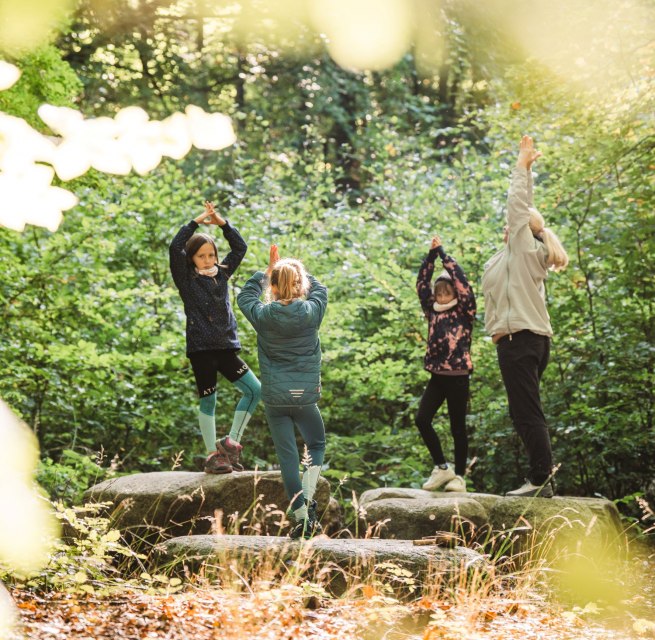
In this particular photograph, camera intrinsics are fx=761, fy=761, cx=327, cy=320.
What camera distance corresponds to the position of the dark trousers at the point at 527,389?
554 centimetres

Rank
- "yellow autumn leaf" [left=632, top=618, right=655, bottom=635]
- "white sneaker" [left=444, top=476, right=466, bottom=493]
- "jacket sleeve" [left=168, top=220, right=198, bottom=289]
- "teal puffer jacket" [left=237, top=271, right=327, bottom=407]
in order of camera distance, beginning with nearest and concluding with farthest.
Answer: "yellow autumn leaf" [left=632, top=618, right=655, bottom=635] < "teal puffer jacket" [left=237, top=271, right=327, bottom=407] < "jacket sleeve" [left=168, top=220, right=198, bottom=289] < "white sneaker" [left=444, top=476, right=466, bottom=493]

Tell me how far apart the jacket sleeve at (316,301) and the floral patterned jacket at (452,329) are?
1450 mm

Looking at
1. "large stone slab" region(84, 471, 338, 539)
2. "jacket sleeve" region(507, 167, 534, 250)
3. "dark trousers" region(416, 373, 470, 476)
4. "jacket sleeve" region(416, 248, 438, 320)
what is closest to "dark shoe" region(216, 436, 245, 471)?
"large stone slab" region(84, 471, 338, 539)

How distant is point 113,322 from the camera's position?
29.7 feet

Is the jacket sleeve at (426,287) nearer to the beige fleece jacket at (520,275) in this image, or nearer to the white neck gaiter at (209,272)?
the beige fleece jacket at (520,275)

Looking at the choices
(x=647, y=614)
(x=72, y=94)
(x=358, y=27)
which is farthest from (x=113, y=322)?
(x=358, y=27)

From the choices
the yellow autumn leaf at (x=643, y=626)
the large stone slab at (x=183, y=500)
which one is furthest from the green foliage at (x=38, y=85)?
the yellow autumn leaf at (x=643, y=626)

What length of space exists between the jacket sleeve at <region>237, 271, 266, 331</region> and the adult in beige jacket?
1.77 m

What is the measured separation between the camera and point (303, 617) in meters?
3.87

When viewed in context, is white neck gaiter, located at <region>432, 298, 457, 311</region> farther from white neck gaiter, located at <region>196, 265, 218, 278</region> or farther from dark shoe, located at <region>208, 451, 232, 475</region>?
dark shoe, located at <region>208, 451, 232, 475</region>

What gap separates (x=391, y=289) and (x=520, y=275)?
3.09 m

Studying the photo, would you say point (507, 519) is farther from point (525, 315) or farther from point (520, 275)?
point (520, 275)

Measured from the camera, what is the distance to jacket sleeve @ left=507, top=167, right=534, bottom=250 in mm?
5430

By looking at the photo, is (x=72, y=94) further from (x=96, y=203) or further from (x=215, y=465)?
(x=215, y=465)
